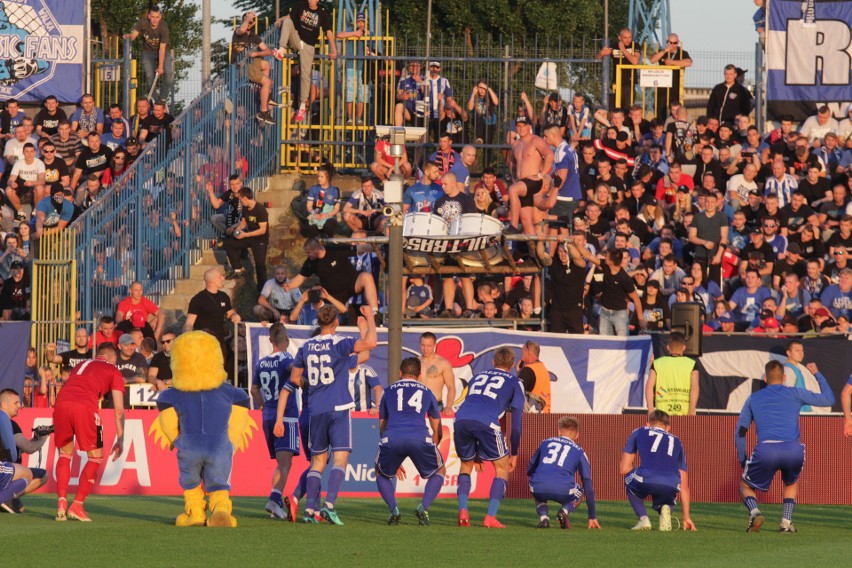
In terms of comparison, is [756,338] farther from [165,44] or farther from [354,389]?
[165,44]

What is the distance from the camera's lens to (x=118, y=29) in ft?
→ 158

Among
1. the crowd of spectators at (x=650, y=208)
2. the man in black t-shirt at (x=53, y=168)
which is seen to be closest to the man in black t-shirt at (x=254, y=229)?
the crowd of spectators at (x=650, y=208)

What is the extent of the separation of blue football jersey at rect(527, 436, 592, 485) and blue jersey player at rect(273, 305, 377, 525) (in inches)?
74.1

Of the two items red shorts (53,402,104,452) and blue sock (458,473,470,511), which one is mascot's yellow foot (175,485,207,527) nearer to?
red shorts (53,402,104,452)

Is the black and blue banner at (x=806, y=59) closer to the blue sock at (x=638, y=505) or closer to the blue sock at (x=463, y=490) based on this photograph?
the blue sock at (x=638, y=505)

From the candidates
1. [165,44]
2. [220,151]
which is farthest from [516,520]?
[165,44]

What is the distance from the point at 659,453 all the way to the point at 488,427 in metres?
1.64

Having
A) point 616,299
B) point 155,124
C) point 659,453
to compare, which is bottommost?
point 659,453

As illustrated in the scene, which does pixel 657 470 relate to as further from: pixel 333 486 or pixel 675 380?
pixel 675 380

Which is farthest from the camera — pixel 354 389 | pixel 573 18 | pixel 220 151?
pixel 573 18

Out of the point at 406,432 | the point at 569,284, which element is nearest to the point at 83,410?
the point at 406,432

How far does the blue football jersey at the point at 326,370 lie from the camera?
14.4m

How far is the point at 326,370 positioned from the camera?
14.5 m

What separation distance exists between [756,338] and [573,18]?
27757 millimetres
